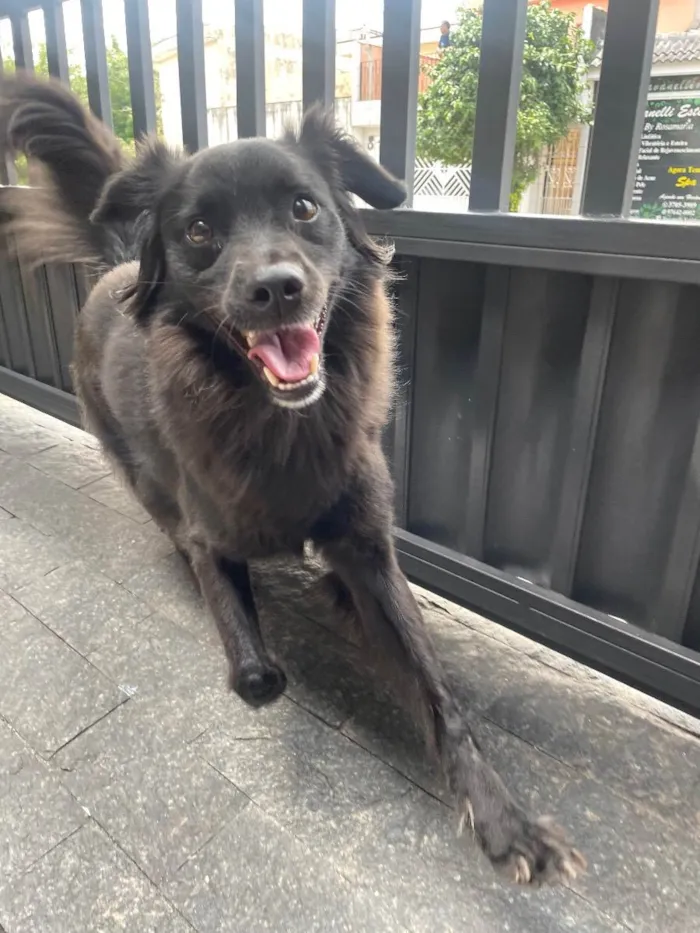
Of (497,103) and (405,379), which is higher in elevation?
(497,103)

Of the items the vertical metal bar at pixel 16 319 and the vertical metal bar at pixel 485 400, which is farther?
the vertical metal bar at pixel 16 319

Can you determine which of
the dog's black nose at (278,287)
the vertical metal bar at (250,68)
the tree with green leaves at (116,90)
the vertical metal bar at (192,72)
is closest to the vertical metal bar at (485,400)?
the dog's black nose at (278,287)

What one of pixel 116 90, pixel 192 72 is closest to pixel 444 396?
pixel 192 72

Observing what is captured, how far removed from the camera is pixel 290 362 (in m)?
1.16

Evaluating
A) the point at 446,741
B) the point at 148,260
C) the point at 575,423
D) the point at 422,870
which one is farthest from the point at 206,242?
the point at 422,870

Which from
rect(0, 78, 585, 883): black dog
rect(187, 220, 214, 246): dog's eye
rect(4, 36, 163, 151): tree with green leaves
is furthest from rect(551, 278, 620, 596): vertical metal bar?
rect(4, 36, 163, 151): tree with green leaves

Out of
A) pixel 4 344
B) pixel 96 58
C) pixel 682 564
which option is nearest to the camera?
pixel 682 564

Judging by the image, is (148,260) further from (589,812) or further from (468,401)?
(589,812)

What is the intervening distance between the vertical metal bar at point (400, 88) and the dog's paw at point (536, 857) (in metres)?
1.37

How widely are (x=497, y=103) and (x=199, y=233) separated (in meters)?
0.74

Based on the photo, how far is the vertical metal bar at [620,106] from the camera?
3.97ft

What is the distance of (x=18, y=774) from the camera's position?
4.19ft

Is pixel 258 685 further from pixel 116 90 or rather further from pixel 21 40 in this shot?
pixel 116 90

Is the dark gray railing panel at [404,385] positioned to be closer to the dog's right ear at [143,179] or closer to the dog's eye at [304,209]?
the dog's eye at [304,209]
